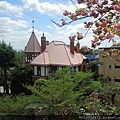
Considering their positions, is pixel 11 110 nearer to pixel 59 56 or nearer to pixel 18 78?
pixel 18 78

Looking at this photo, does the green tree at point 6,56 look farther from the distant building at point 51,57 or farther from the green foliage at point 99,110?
the green foliage at point 99,110

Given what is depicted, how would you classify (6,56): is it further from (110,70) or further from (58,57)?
(110,70)

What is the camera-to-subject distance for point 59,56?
13391mm

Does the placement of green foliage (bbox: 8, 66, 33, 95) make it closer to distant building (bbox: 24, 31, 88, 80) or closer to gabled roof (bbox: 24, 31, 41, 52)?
distant building (bbox: 24, 31, 88, 80)

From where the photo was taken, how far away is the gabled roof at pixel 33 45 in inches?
586

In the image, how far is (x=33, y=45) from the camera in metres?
14.9

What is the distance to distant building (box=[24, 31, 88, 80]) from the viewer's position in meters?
12.9

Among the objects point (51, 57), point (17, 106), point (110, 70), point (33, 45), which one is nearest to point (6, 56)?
point (33, 45)

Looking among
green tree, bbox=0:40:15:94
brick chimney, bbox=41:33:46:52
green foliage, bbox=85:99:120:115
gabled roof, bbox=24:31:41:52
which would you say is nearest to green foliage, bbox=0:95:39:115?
green foliage, bbox=85:99:120:115

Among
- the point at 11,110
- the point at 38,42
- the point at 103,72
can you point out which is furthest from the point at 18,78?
the point at 11,110

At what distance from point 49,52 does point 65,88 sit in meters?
11.3

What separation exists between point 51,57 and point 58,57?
0.65 m

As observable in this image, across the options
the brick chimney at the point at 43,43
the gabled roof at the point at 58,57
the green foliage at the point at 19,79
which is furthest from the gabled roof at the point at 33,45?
the green foliage at the point at 19,79

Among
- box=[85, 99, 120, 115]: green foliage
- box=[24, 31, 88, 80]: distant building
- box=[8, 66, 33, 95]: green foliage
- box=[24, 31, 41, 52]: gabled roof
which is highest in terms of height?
box=[24, 31, 41, 52]: gabled roof
